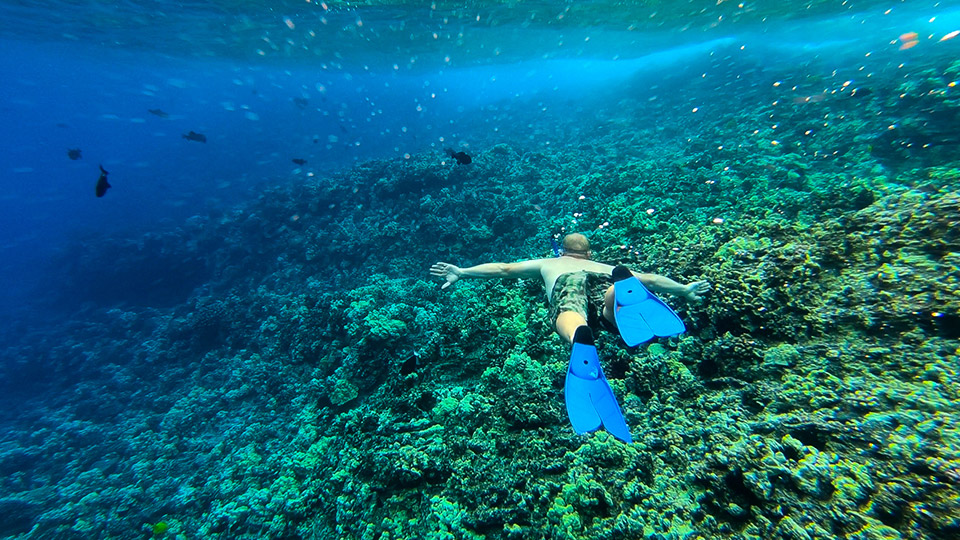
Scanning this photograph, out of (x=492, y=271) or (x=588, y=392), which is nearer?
(x=588, y=392)

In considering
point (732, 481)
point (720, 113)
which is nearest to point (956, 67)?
point (720, 113)

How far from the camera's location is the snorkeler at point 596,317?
2959 mm

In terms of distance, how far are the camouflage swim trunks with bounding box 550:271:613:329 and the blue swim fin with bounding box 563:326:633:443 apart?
1.98 ft

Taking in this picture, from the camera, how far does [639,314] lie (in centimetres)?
334

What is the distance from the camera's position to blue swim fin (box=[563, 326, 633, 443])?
293cm

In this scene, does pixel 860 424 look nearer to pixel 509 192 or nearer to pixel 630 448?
pixel 630 448

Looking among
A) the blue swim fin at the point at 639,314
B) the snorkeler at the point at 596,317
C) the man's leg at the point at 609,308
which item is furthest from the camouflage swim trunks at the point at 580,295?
the blue swim fin at the point at 639,314

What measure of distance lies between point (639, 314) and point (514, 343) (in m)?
2.38

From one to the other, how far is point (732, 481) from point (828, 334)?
81.4 inches

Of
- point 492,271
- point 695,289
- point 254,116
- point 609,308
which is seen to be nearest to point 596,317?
point 609,308

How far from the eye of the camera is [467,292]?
8164 mm

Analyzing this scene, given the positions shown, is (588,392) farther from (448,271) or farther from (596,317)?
(448,271)

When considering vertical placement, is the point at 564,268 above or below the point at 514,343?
above

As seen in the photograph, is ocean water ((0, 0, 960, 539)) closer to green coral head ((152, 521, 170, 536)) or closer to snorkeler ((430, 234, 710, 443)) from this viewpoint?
green coral head ((152, 521, 170, 536))
